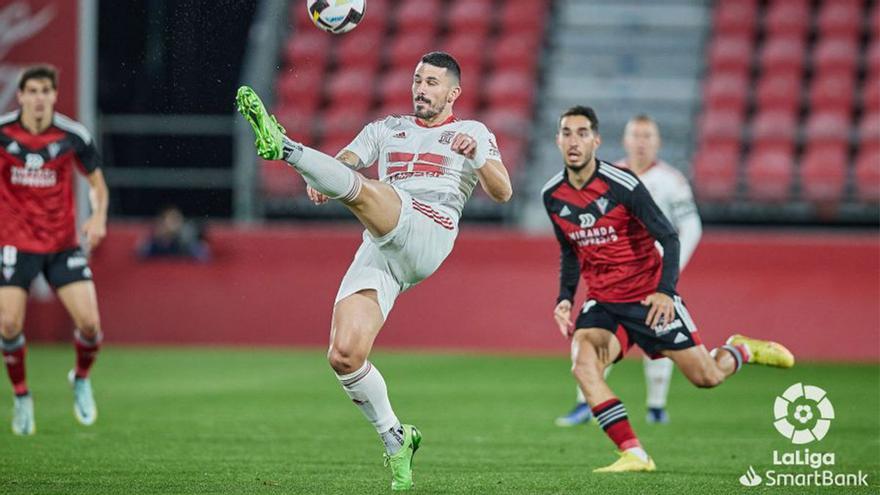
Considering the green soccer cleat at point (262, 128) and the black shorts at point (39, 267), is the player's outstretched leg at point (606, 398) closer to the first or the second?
the green soccer cleat at point (262, 128)

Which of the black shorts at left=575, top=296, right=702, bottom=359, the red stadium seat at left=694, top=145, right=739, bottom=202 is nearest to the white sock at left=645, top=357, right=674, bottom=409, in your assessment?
the black shorts at left=575, top=296, right=702, bottom=359

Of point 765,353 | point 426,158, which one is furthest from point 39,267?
point 765,353

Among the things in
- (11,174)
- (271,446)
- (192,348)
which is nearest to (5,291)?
(11,174)

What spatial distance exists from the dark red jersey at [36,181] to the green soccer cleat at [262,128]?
3.61m

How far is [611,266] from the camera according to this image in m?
8.12

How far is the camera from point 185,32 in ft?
64.7

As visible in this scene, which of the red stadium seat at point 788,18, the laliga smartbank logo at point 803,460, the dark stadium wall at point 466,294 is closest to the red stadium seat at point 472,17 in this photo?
the red stadium seat at point 788,18

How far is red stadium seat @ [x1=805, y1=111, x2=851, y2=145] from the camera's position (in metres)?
16.8

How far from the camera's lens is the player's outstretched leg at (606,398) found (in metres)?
7.46

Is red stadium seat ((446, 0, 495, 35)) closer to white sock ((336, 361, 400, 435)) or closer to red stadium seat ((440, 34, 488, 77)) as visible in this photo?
red stadium seat ((440, 34, 488, 77))

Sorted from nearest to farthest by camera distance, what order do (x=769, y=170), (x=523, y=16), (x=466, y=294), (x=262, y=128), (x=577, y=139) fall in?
1. (x=262, y=128)
2. (x=577, y=139)
3. (x=466, y=294)
4. (x=769, y=170)
5. (x=523, y=16)

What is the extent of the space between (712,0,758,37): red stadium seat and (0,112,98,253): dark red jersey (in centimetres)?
1206

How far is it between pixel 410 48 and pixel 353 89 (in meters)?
1.17

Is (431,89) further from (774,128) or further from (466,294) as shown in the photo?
(774,128)
